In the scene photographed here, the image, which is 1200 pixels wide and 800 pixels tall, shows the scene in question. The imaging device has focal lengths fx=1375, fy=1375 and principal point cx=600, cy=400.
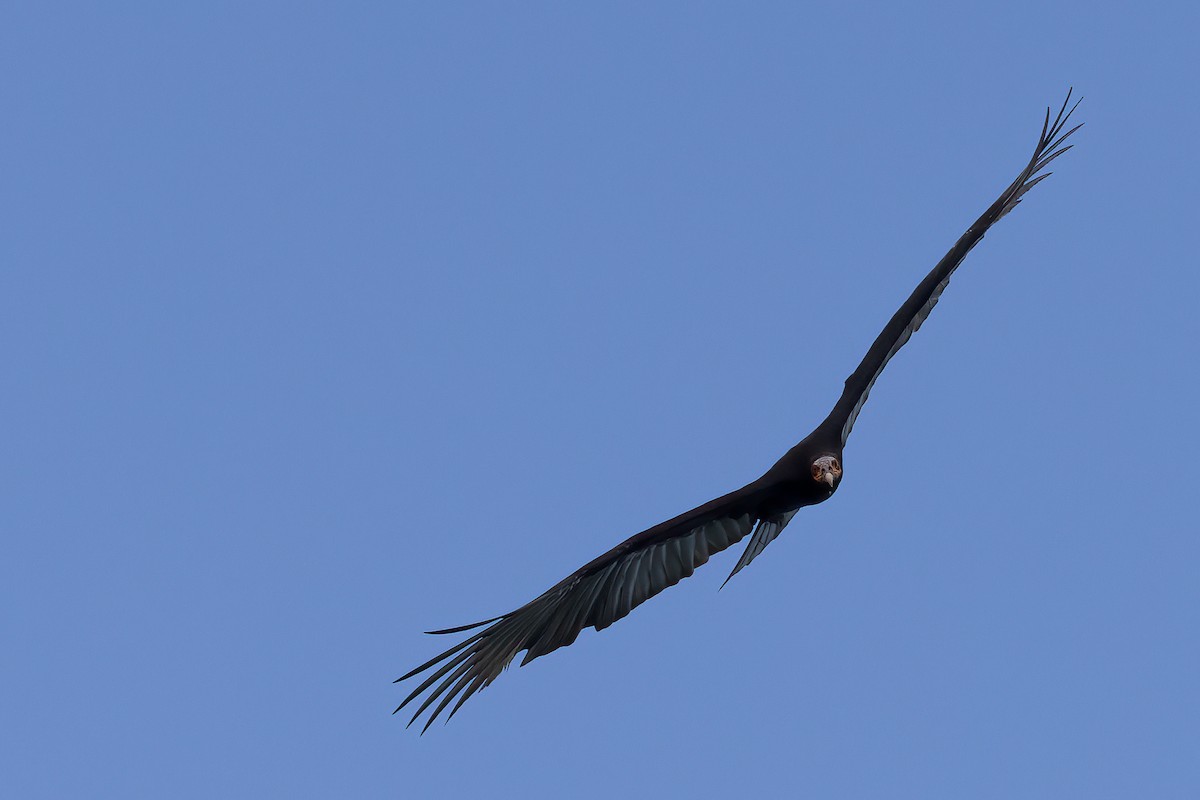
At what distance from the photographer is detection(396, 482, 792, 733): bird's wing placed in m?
10.1

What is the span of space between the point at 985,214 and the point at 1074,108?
155cm

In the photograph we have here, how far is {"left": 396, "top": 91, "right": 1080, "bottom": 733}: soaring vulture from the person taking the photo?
10.3 m

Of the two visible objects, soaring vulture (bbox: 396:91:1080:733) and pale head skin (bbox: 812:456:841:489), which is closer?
soaring vulture (bbox: 396:91:1080:733)

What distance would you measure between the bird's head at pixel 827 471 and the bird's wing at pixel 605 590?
0.54 m

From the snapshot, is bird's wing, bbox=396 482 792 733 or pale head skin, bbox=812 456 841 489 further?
pale head skin, bbox=812 456 841 489

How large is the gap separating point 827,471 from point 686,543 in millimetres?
1367

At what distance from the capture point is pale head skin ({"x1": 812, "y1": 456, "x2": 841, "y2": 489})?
11836 mm

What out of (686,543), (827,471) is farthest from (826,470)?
(686,543)

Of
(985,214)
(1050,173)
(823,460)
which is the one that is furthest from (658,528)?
(1050,173)

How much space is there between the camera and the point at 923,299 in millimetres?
12977

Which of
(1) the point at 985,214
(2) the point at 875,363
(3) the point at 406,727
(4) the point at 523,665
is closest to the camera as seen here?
(3) the point at 406,727

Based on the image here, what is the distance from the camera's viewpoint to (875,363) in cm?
1263

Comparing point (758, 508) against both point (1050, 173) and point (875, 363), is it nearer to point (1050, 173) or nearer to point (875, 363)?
point (875, 363)

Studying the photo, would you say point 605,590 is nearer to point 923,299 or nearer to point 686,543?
point 686,543
